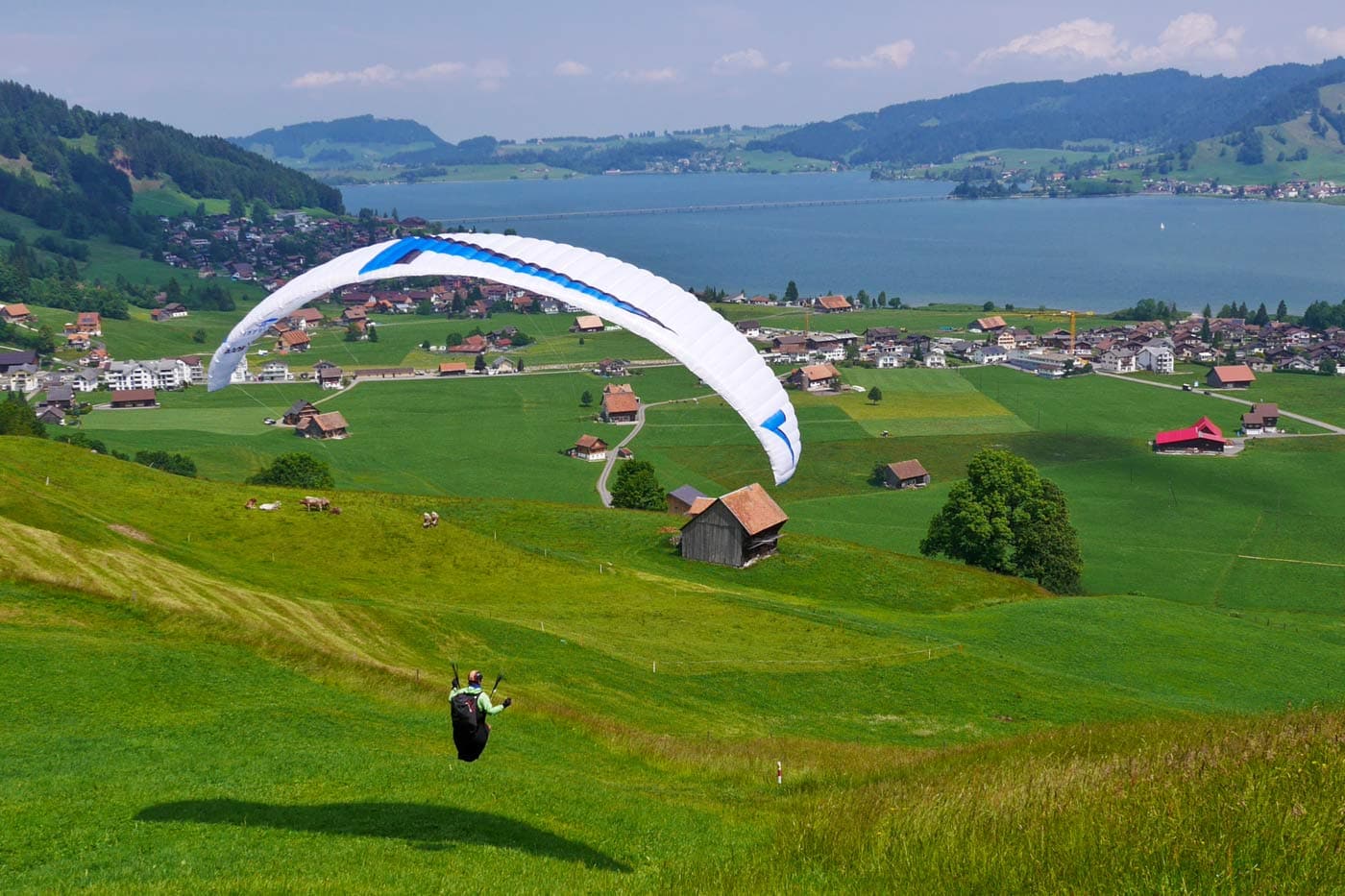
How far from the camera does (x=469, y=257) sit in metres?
27.9

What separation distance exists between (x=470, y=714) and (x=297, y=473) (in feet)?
178

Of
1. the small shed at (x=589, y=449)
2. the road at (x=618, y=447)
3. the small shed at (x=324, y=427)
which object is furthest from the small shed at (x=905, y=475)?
the small shed at (x=324, y=427)

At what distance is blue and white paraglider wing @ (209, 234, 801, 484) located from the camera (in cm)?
2477

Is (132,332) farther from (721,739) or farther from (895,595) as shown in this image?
(721,739)

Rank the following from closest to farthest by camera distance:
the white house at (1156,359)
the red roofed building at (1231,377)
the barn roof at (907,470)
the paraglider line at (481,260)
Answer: the paraglider line at (481,260)
the barn roof at (907,470)
the red roofed building at (1231,377)
the white house at (1156,359)

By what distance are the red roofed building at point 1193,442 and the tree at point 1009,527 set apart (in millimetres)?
39118

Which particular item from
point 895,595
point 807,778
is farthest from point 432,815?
point 895,595

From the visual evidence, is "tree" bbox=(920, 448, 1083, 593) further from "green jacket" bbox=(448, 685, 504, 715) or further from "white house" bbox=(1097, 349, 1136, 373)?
"white house" bbox=(1097, 349, 1136, 373)

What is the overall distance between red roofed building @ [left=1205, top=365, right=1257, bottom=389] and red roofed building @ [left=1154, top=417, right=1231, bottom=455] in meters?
Answer: 32.3

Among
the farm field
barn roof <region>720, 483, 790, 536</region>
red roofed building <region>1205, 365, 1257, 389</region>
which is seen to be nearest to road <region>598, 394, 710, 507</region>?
the farm field

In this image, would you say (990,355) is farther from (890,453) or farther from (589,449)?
(589,449)

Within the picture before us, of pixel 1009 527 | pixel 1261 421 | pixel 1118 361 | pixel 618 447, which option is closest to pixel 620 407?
pixel 618 447

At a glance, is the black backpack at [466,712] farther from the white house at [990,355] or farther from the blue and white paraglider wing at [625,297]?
the white house at [990,355]

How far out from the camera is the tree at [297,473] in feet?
210
